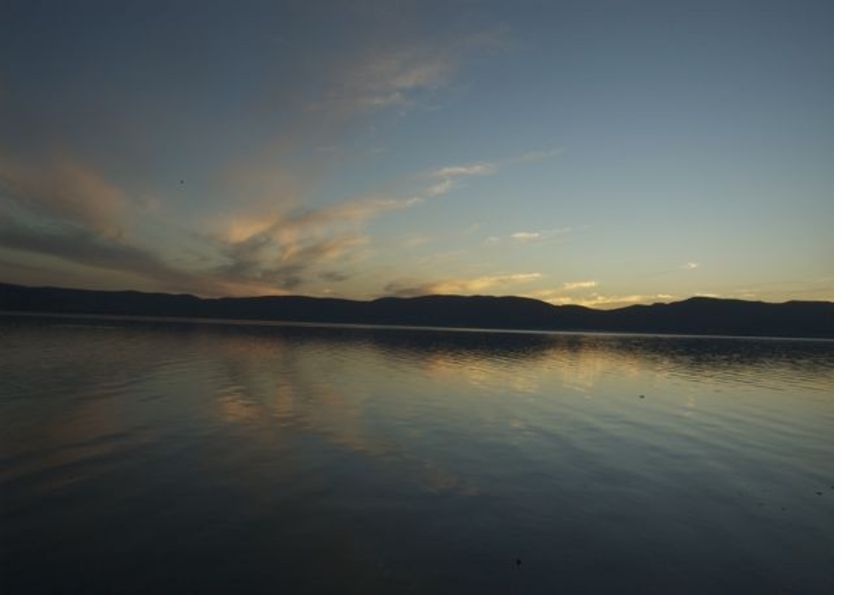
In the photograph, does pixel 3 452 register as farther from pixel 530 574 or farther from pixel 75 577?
pixel 530 574

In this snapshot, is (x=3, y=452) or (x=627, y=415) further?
(x=627, y=415)

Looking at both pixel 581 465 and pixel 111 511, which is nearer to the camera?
pixel 111 511

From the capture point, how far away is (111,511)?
426 inches

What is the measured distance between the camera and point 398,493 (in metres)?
12.9

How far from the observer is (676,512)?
1234 centimetres

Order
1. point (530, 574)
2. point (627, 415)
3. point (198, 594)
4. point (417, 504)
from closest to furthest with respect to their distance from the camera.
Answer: point (198, 594) → point (530, 574) → point (417, 504) → point (627, 415)

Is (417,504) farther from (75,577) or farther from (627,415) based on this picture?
(627,415)

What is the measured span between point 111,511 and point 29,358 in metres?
34.5

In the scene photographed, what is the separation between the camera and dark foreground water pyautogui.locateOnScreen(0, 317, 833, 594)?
8.93 m

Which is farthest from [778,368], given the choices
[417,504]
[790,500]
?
[417,504]

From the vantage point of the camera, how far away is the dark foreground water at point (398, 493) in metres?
8.93

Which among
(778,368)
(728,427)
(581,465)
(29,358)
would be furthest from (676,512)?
(778,368)

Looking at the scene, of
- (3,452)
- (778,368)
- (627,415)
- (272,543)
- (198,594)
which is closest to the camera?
(198,594)

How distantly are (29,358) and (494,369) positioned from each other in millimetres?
36582
